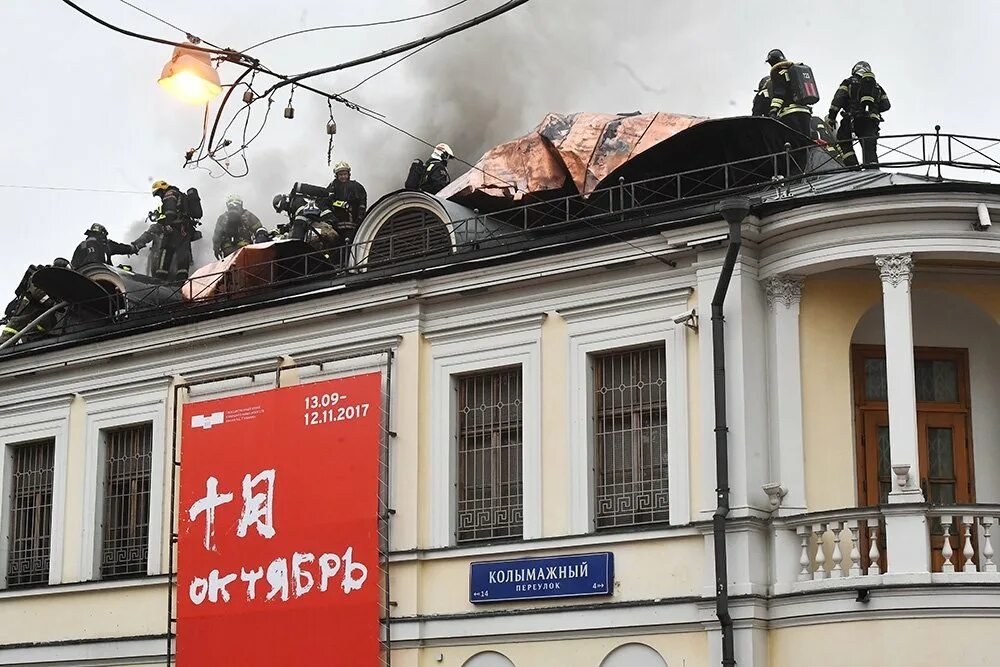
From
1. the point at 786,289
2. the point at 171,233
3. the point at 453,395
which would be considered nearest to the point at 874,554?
the point at 786,289

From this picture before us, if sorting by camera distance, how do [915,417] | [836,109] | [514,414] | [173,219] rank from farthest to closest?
[173,219] < [836,109] < [514,414] < [915,417]

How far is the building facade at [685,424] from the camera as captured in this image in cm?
2100

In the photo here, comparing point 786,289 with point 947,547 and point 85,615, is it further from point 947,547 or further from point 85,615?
point 85,615

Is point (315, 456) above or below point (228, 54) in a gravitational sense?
below

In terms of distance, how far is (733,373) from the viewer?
21.9m

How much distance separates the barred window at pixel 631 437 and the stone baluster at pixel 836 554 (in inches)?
90.2

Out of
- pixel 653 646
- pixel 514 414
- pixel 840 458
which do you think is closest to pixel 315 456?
pixel 514 414

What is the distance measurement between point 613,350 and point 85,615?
32.9 ft

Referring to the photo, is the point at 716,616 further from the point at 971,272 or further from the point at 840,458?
the point at 971,272

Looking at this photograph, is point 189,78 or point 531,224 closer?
point 189,78

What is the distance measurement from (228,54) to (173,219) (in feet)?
47.9

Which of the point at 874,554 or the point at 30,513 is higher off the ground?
the point at 30,513

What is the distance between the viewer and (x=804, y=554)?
21.1 m

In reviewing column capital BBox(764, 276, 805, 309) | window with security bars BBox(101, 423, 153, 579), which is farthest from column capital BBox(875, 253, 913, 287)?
window with security bars BBox(101, 423, 153, 579)
